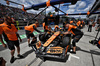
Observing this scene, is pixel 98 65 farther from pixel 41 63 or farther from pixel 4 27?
pixel 4 27

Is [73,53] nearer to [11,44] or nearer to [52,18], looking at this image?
[52,18]

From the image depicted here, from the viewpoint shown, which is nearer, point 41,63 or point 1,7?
point 41,63

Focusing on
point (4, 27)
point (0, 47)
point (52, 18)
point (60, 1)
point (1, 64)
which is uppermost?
point (60, 1)

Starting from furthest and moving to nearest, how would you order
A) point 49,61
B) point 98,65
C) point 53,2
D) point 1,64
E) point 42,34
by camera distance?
point 42,34 < point 49,61 < point 98,65 < point 53,2 < point 1,64

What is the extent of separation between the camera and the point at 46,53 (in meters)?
1.76

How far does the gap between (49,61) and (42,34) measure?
1336 millimetres

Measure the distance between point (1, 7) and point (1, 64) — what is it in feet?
49.2

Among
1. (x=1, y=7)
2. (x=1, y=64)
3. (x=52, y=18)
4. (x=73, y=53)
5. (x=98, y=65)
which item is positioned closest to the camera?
(x=1, y=64)

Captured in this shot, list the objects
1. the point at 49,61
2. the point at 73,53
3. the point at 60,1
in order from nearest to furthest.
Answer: the point at 60,1 < the point at 49,61 < the point at 73,53

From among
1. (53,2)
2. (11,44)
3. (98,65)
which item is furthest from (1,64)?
(98,65)

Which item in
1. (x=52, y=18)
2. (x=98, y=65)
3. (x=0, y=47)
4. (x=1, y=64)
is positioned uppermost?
(x=52, y=18)

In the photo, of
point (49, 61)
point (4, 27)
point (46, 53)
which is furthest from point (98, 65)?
point (4, 27)

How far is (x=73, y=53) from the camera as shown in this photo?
231 centimetres

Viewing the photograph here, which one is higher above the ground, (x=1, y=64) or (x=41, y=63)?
(x=1, y=64)
